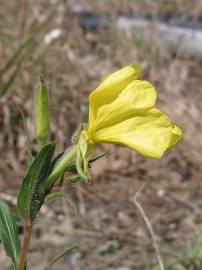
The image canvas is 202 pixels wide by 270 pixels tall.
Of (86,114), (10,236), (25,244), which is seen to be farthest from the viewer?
(86,114)

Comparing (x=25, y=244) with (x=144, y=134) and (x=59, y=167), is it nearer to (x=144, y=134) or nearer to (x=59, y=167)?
(x=59, y=167)

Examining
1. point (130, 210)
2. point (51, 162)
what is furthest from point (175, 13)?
point (51, 162)

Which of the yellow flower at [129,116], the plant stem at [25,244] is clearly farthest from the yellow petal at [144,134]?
the plant stem at [25,244]

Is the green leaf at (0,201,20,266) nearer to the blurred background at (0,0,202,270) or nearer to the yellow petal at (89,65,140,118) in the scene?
the yellow petal at (89,65,140,118)

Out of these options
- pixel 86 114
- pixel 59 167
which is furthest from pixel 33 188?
pixel 86 114

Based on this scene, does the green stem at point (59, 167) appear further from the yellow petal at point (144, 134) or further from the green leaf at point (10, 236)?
the green leaf at point (10, 236)

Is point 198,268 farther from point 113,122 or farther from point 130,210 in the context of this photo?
point 113,122

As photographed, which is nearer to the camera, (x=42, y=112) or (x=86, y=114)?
(x=42, y=112)
